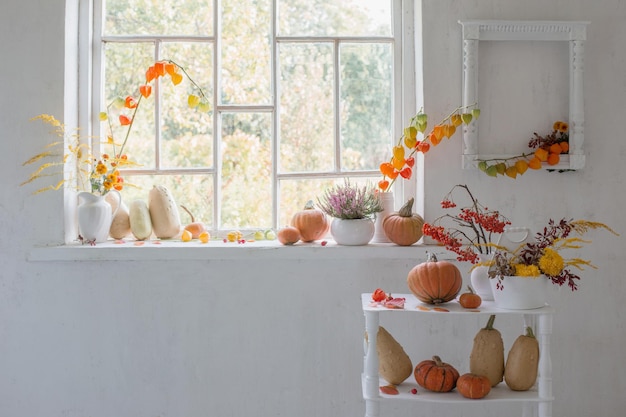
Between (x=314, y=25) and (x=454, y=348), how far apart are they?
152 cm

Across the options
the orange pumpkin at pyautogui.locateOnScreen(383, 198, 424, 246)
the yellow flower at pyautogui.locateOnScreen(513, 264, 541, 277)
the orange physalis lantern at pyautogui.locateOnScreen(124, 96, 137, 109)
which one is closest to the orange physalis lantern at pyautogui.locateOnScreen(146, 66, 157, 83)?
the orange physalis lantern at pyautogui.locateOnScreen(124, 96, 137, 109)

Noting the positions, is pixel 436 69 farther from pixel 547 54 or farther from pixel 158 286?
pixel 158 286

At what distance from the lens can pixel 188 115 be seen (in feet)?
9.39

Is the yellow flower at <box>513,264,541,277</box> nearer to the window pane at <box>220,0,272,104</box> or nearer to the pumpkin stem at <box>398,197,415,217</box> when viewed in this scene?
the pumpkin stem at <box>398,197,415,217</box>

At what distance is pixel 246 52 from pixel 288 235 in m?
0.86

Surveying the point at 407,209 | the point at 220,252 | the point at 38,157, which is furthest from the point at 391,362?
Result: the point at 38,157

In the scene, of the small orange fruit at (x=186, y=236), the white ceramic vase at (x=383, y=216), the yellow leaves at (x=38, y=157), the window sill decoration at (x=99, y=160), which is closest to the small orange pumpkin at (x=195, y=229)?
the small orange fruit at (x=186, y=236)

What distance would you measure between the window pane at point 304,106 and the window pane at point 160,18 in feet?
1.25

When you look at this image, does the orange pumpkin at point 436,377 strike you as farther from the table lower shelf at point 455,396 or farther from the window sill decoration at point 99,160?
the window sill decoration at point 99,160

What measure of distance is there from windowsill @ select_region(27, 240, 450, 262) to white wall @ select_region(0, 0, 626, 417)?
0.04 m

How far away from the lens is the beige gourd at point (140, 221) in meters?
2.70

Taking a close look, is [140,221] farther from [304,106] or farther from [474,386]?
[474,386]

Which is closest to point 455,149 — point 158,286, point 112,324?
point 158,286

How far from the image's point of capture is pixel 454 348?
2629 mm
